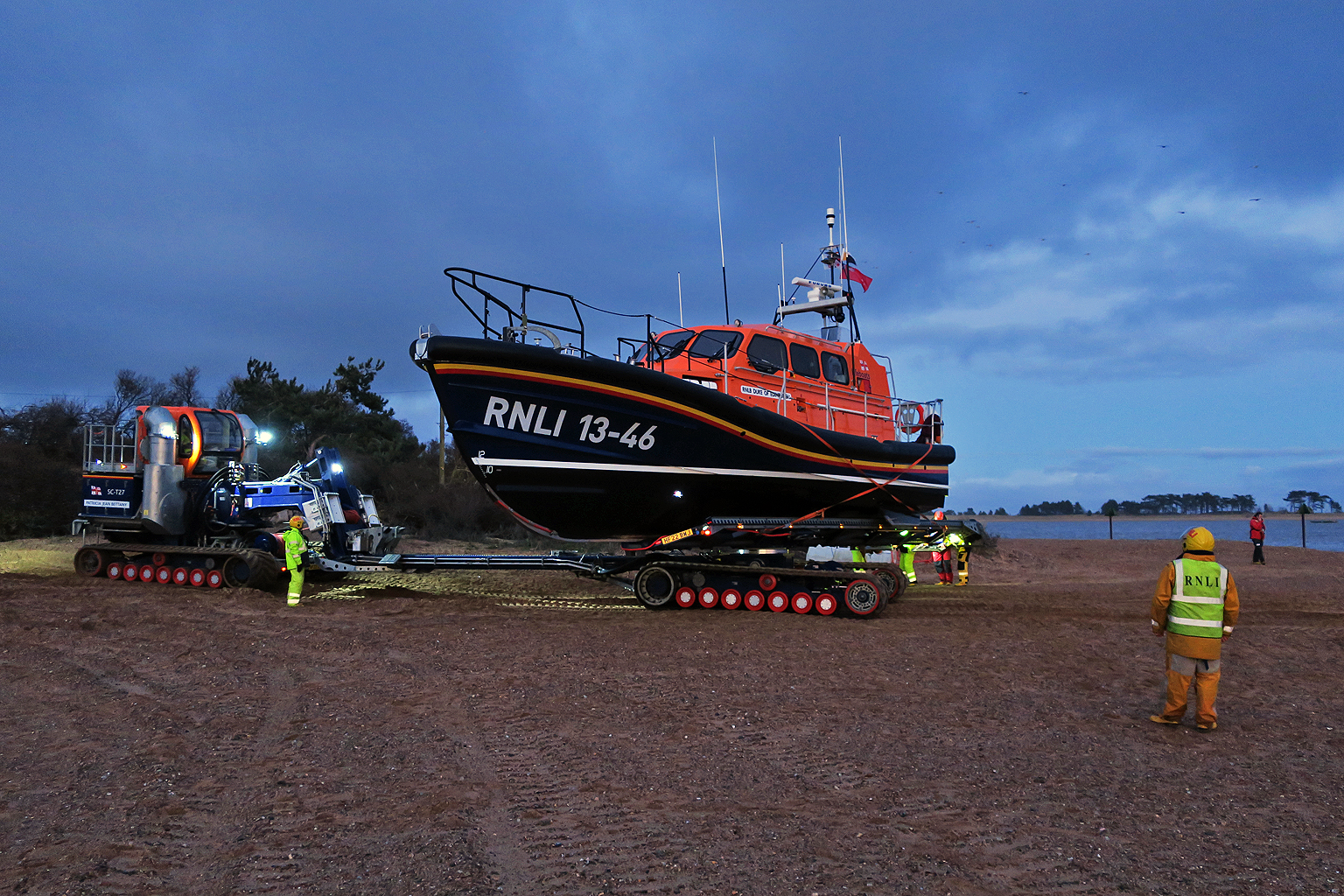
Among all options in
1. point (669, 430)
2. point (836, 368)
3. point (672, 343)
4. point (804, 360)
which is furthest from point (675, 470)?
point (836, 368)

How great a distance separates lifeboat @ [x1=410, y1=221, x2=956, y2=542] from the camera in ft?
24.7

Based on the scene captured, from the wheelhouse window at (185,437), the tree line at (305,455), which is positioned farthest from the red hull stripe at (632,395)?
the tree line at (305,455)

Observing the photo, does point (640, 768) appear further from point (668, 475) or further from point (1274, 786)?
point (668, 475)

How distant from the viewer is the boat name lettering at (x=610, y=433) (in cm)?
775

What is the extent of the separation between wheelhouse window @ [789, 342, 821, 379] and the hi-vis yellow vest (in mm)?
5197

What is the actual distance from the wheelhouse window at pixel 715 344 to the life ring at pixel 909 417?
9.80ft

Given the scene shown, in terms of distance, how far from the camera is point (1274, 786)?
11.9 feet

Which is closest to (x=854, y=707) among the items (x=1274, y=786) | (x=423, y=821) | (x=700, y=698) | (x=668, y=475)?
(x=700, y=698)

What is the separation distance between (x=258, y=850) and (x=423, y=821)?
0.60 m

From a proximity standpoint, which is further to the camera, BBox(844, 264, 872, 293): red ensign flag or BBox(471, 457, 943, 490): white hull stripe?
BBox(844, 264, 872, 293): red ensign flag

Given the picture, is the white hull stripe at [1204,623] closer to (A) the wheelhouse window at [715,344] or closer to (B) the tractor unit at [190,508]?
(A) the wheelhouse window at [715,344]

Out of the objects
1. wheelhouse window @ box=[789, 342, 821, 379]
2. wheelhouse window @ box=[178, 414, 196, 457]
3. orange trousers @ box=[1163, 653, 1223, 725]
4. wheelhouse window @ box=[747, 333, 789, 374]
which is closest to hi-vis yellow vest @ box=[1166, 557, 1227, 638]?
orange trousers @ box=[1163, 653, 1223, 725]

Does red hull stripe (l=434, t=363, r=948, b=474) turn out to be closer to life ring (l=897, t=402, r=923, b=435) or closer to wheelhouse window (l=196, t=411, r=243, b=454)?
life ring (l=897, t=402, r=923, b=435)

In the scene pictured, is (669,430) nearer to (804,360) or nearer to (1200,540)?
(804,360)
